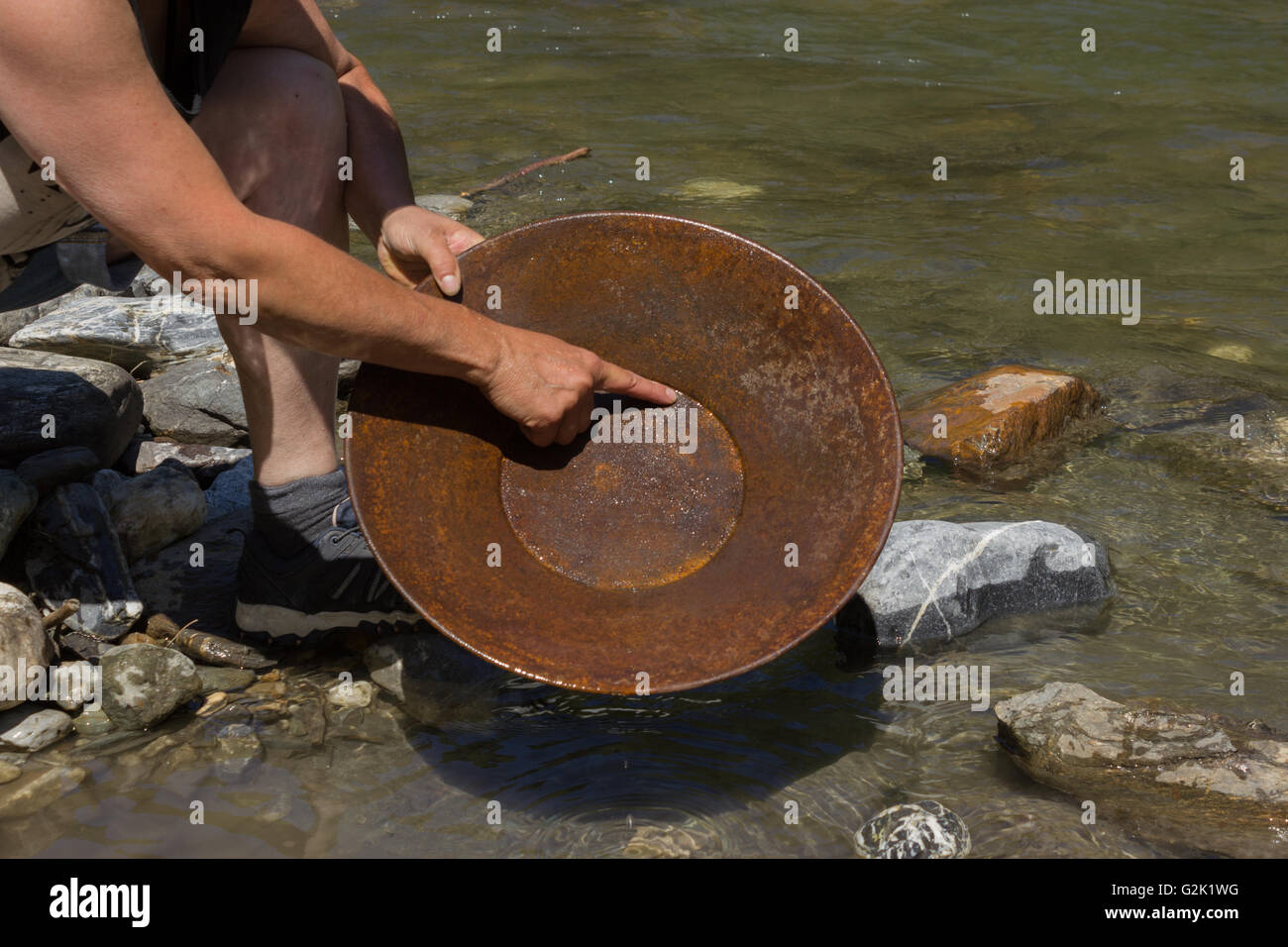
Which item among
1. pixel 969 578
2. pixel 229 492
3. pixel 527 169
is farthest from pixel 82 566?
pixel 527 169

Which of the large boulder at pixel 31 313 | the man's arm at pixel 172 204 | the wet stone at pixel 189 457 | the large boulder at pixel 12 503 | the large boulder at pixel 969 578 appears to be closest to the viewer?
the man's arm at pixel 172 204

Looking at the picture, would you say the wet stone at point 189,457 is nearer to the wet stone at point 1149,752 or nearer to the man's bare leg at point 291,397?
the man's bare leg at point 291,397

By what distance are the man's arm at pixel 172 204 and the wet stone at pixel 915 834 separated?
1.11m

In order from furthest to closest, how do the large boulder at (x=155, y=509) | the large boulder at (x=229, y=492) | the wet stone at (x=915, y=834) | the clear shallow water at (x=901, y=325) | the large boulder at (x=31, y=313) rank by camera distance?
1. the large boulder at (x=31, y=313)
2. the large boulder at (x=229, y=492)
3. the large boulder at (x=155, y=509)
4. the clear shallow water at (x=901, y=325)
5. the wet stone at (x=915, y=834)

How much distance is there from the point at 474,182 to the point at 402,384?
167 inches

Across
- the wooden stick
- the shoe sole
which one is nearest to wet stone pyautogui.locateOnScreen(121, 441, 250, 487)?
the shoe sole

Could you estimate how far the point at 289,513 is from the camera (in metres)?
2.84

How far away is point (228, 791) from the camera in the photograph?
8.29 ft

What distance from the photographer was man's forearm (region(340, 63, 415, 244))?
9.39 feet

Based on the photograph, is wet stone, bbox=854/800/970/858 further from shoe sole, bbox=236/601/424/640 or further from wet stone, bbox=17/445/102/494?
wet stone, bbox=17/445/102/494

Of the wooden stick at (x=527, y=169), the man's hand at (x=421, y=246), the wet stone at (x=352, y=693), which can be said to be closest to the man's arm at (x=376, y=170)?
the man's hand at (x=421, y=246)

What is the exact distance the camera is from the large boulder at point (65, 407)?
3.26 metres

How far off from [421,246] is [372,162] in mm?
351

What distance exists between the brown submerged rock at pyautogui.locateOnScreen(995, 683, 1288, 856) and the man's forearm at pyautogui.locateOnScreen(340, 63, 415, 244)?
1748 mm
